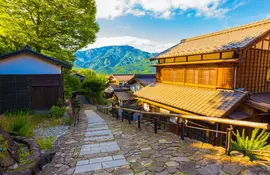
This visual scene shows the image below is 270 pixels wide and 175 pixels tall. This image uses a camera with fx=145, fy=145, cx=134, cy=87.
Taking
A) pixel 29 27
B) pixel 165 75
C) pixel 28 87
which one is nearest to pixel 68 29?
pixel 29 27

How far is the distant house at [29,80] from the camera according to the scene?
36.7 ft

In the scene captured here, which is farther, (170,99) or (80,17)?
(80,17)

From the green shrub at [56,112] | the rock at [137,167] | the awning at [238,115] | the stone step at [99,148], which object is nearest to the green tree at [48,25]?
the green shrub at [56,112]

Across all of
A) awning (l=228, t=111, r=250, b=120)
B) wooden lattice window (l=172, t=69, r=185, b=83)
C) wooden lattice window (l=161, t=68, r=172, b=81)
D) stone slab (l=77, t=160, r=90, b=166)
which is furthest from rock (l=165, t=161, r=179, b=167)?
wooden lattice window (l=161, t=68, r=172, b=81)

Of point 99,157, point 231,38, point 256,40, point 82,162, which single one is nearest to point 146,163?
point 99,157

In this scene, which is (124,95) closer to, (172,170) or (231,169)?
(172,170)

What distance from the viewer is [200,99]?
8.83 meters

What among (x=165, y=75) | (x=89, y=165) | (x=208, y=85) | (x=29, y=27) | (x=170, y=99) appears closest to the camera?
(x=89, y=165)

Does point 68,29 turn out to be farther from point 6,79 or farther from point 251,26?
point 251,26

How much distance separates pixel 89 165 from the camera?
4.10 metres

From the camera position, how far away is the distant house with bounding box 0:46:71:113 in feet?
36.7

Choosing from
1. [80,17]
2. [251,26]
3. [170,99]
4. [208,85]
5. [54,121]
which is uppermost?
[80,17]

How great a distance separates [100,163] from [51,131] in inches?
220

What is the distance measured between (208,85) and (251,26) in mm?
5927
